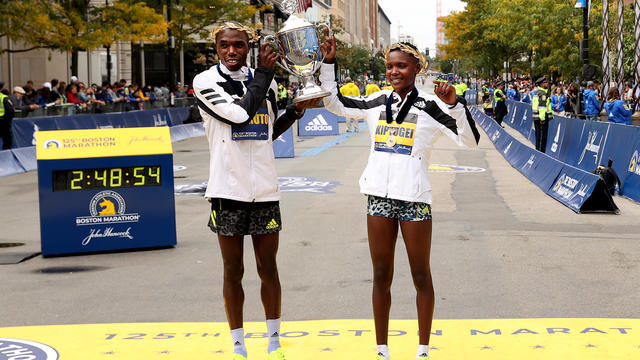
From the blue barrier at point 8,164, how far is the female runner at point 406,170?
1653 cm

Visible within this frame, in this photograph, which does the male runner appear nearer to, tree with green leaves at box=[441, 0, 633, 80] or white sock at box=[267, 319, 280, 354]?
white sock at box=[267, 319, 280, 354]

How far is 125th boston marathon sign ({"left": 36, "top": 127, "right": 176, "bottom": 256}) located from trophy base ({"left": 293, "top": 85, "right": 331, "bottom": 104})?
4.86 metres

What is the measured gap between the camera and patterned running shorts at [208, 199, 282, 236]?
515cm

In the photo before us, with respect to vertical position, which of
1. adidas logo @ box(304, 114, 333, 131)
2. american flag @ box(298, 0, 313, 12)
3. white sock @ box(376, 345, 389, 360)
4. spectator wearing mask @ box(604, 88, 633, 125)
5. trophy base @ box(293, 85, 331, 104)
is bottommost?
white sock @ box(376, 345, 389, 360)

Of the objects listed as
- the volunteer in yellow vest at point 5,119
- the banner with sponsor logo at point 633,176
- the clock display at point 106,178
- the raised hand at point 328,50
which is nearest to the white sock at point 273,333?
the raised hand at point 328,50

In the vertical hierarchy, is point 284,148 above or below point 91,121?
below

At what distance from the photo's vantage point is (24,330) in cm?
658

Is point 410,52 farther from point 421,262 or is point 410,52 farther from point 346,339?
point 346,339

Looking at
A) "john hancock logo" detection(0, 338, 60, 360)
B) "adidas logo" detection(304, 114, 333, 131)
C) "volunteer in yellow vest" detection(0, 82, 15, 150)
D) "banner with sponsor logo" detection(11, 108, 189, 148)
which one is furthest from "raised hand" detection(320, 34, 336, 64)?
"adidas logo" detection(304, 114, 333, 131)

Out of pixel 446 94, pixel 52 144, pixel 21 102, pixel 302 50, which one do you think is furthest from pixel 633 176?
pixel 21 102

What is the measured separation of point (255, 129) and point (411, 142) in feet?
3.06

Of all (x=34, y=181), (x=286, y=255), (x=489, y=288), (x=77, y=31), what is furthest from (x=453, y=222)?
(x=77, y=31)

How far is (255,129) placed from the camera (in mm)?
5168

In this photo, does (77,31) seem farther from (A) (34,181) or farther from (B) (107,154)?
(B) (107,154)
